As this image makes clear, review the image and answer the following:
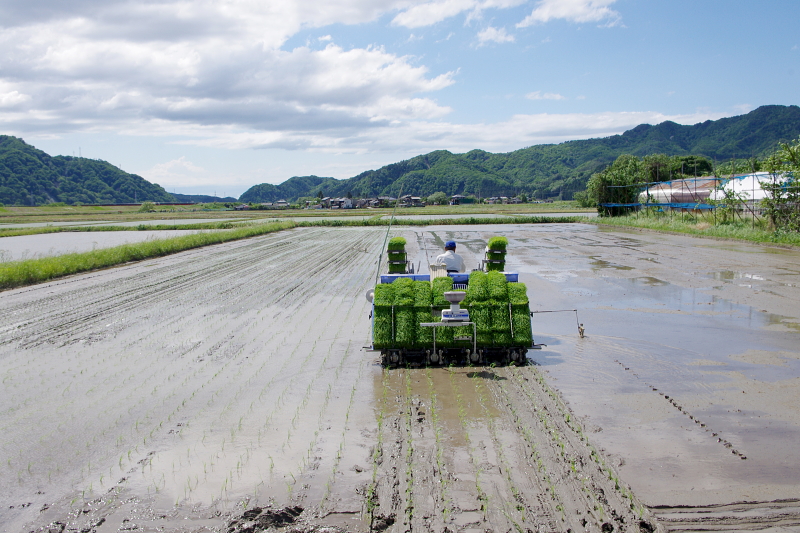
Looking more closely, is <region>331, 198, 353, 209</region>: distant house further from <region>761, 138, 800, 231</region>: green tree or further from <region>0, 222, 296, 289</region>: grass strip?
<region>761, 138, 800, 231</region>: green tree

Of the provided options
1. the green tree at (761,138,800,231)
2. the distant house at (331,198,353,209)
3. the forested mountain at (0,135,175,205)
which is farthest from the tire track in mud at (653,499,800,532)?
the forested mountain at (0,135,175,205)

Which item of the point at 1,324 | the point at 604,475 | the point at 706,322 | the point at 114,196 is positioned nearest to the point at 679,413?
the point at 604,475

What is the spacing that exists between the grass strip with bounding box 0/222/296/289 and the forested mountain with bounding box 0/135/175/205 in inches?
6008

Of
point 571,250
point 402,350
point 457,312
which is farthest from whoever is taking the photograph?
point 571,250

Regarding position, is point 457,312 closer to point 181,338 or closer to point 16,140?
point 181,338

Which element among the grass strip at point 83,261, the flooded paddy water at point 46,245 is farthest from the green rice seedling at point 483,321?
the flooded paddy water at point 46,245

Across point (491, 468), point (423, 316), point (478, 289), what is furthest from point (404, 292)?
point (491, 468)

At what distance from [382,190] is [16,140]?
12259 cm

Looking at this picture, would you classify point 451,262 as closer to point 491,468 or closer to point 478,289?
point 478,289

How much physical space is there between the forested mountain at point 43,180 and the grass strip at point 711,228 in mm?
162560

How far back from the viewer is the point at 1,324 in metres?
12.3

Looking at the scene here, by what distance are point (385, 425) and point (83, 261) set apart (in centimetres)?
1937

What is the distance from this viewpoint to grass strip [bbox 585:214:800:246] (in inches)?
1056

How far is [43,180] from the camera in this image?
17088cm
